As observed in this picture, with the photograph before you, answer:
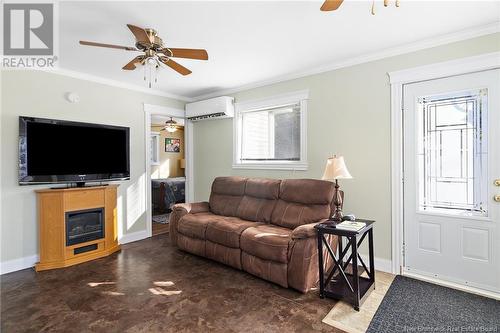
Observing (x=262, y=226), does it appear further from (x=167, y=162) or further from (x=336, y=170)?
(x=167, y=162)

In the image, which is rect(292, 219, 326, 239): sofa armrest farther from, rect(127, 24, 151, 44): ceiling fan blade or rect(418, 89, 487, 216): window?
rect(127, 24, 151, 44): ceiling fan blade

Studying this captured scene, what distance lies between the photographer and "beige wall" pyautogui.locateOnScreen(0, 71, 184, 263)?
304 centimetres


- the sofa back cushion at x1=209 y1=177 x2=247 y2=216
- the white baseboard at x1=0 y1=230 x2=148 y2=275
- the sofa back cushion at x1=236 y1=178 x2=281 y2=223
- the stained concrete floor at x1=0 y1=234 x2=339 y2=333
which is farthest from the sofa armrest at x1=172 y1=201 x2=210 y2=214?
the white baseboard at x1=0 y1=230 x2=148 y2=275

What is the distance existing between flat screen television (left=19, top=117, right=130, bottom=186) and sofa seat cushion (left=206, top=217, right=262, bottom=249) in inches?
68.7

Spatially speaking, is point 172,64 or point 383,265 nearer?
point 172,64

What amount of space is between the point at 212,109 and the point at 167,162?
14.4 feet

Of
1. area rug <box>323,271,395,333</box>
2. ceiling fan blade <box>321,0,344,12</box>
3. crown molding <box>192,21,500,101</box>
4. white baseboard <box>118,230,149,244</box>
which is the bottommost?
area rug <box>323,271,395,333</box>

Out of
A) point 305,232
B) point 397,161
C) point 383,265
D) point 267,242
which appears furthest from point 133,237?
point 397,161

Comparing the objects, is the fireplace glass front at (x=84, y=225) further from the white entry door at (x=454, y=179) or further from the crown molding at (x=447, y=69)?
the crown molding at (x=447, y=69)

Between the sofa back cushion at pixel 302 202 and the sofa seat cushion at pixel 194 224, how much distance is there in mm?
864

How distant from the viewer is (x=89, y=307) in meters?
2.26

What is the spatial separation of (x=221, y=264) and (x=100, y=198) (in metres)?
1.88

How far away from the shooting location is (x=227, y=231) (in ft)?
9.89

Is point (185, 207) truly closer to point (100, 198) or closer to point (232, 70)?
point (100, 198)
